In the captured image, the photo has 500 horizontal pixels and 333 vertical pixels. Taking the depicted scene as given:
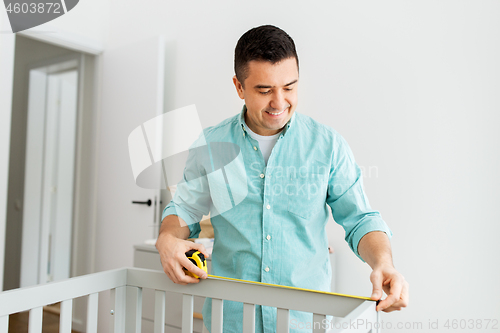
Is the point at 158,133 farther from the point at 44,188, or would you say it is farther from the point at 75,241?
the point at 44,188

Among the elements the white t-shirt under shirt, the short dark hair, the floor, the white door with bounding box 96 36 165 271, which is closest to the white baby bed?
the white t-shirt under shirt

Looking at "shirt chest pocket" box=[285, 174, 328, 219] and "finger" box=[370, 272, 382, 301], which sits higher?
"shirt chest pocket" box=[285, 174, 328, 219]

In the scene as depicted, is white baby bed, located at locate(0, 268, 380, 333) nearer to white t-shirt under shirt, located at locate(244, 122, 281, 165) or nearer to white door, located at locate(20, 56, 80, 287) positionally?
white t-shirt under shirt, located at locate(244, 122, 281, 165)

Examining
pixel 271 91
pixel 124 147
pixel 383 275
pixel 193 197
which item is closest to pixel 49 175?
pixel 124 147

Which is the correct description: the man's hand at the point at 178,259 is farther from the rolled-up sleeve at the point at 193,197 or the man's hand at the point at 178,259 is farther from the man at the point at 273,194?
the rolled-up sleeve at the point at 193,197

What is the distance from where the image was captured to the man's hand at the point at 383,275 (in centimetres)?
64

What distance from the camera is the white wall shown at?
60.7 inches

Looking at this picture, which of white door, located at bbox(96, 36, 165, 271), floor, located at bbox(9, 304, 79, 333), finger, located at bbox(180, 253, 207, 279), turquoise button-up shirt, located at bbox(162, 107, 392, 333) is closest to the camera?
finger, located at bbox(180, 253, 207, 279)

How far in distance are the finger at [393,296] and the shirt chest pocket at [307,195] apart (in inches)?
11.1

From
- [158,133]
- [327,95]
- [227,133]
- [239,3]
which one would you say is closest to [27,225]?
[158,133]

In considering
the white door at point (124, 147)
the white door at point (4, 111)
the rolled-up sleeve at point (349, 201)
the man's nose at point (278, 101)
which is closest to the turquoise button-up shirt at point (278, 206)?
the rolled-up sleeve at point (349, 201)

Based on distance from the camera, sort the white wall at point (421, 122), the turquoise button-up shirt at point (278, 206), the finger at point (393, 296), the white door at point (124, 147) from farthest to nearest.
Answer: the white door at point (124, 147)
the white wall at point (421, 122)
the turquoise button-up shirt at point (278, 206)
the finger at point (393, 296)

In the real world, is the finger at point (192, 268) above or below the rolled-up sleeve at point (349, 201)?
below

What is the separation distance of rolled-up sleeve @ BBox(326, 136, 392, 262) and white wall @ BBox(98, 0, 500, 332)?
0.88 m
